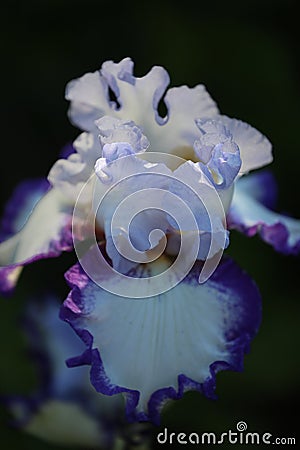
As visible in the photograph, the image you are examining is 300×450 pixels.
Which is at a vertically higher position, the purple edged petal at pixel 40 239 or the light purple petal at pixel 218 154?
the light purple petal at pixel 218 154

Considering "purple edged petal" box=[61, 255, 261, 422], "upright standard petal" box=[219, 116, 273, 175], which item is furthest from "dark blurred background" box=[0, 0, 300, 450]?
"purple edged petal" box=[61, 255, 261, 422]

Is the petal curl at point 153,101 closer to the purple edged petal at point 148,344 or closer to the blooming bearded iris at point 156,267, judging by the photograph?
the blooming bearded iris at point 156,267

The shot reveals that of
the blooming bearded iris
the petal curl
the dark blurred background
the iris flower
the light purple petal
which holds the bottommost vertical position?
the iris flower

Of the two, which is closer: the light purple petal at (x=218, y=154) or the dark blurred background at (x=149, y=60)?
the light purple petal at (x=218, y=154)

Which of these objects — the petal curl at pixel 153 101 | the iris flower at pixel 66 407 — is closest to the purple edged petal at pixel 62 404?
the iris flower at pixel 66 407

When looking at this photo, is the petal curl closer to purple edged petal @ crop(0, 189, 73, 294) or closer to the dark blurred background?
purple edged petal @ crop(0, 189, 73, 294)

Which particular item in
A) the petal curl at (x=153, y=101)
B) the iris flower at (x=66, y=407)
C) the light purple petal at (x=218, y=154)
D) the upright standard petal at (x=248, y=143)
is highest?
the petal curl at (x=153, y=101)

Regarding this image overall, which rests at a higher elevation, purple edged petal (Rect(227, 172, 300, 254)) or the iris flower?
purple edged petal (Rect(227, 172, 300, 254))

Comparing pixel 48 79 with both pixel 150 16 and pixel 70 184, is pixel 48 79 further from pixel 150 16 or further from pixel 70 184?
pixel 70 184
